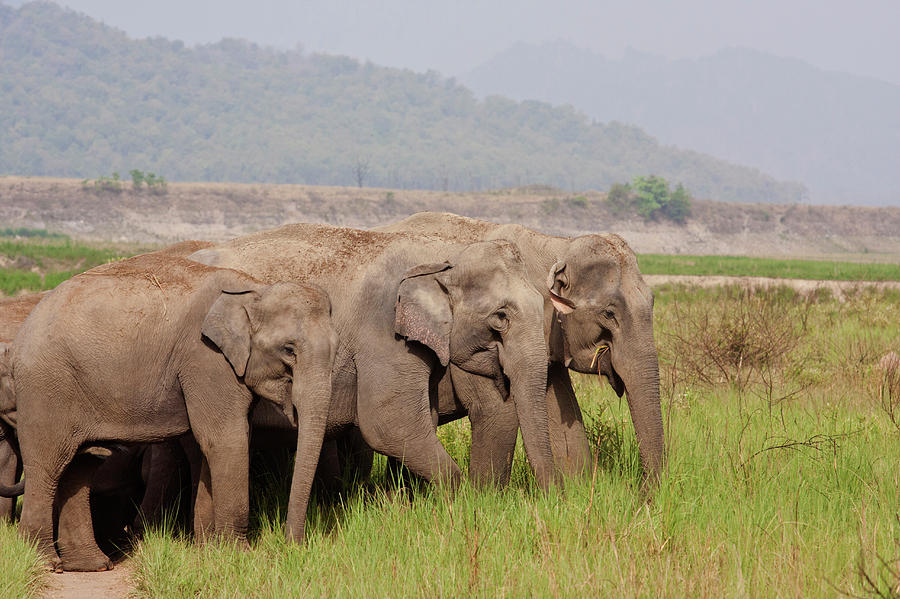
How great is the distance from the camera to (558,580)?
5.02 meters

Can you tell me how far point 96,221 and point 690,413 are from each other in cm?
10028

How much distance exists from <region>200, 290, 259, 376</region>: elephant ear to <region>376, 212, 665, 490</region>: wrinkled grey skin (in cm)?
160

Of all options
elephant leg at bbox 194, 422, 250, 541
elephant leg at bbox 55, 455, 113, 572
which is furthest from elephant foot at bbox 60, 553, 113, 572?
elephant leg at bbox 194, 422, 250, 541

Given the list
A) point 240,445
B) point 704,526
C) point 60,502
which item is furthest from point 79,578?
point 704,526

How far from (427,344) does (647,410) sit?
1.61 metres

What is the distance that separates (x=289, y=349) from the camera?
5922 mm

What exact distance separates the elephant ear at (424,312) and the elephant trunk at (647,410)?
4.38 ft

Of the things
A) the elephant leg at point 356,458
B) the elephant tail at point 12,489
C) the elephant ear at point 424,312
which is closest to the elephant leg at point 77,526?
the elephant tail at point 12,489

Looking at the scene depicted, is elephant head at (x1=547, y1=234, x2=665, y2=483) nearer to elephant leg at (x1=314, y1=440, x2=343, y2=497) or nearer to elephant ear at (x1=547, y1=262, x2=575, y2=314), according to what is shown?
elephant ear at (x1=547, y1=262, x2=575, y2=314)

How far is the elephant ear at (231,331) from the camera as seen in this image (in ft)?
19.5

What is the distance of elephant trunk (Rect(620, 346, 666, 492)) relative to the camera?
21.3 feet

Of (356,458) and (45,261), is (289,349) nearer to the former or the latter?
(356,458)

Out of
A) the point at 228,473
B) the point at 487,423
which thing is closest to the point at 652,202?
the point at 487,423

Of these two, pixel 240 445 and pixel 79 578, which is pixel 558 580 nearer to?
pixel 240 445
